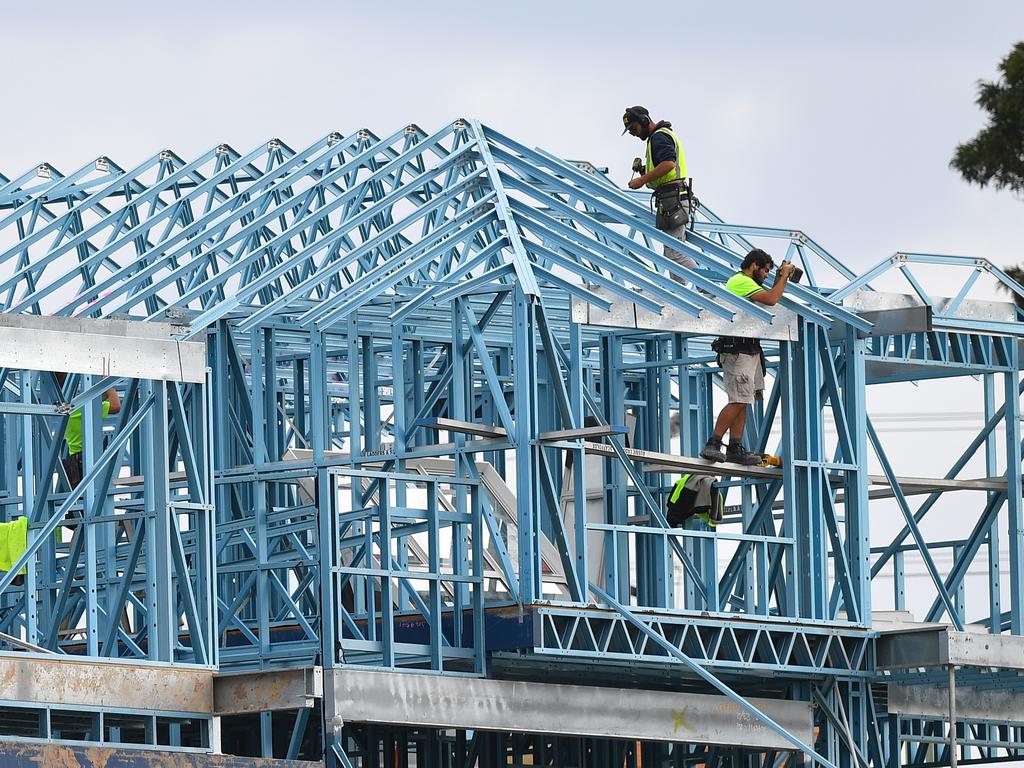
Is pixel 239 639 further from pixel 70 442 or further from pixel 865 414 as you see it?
pixel 865 414

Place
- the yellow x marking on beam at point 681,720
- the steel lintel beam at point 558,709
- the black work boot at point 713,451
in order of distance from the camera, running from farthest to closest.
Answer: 1. the black work boot at point 713,451
2. the yellow x marking on beam at point 681,720
3. the steel lintel beam at point 558,709

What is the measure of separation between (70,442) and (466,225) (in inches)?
222

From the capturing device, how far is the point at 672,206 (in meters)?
31.0

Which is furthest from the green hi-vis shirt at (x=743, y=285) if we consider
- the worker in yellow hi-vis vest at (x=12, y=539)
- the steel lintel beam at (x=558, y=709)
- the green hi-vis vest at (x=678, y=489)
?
the worker in yellow hi-vis vest at (x=12, y=539)

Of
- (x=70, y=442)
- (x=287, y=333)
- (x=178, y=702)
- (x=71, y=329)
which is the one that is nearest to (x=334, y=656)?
(x=178, y=702)

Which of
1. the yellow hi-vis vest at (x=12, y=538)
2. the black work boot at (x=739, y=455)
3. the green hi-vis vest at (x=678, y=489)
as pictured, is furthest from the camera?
the green hi-vis vest at (x=678, y=489)

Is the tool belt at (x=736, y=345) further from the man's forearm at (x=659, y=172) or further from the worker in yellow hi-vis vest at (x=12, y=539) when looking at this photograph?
the worker in yellow hi-vis vest at (x=12, y=539)

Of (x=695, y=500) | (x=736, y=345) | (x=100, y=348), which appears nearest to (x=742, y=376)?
(x=736, y=345)

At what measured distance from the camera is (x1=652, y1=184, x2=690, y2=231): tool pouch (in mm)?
30953

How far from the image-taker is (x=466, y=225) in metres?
29.5

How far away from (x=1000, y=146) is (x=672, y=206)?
920 centimetres

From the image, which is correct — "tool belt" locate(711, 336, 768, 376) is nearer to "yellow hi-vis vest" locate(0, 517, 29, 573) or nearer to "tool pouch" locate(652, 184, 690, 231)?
"tool pouch" locate(652, 184, 690, 231)

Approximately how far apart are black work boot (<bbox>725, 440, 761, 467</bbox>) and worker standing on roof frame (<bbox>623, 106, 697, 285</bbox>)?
2133 mm

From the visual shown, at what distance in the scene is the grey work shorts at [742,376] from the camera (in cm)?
2952
